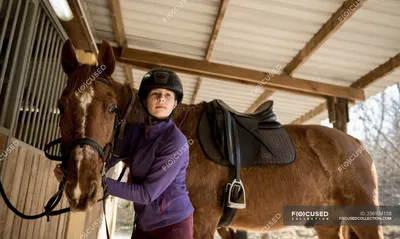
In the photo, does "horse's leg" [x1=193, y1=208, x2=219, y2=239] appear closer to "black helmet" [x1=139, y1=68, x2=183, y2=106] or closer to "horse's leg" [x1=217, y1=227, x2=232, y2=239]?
"black helmet" [x1=139, y1=68, x2=183, y2=106]

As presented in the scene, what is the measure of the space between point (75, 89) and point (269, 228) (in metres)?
2.02

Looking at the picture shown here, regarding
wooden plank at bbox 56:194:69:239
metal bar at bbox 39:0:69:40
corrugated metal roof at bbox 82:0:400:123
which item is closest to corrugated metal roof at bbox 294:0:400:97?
corrugated metal roof at bbox 82:0:400:123

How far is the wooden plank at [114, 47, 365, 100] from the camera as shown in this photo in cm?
538

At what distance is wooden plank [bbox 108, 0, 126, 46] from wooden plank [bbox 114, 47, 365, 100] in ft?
0.71

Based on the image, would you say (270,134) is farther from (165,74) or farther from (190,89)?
(190,89)

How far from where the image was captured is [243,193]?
2.39 meters

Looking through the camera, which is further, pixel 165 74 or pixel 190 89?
pixel 190 89

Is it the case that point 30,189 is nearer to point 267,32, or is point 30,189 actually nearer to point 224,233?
point 224,233

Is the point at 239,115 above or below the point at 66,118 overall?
above

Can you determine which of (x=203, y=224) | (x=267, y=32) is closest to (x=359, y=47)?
(x=267, y=32)

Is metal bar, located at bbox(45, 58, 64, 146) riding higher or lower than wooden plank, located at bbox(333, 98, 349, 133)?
lower

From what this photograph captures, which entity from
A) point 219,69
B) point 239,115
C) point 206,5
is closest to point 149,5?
point 206,5

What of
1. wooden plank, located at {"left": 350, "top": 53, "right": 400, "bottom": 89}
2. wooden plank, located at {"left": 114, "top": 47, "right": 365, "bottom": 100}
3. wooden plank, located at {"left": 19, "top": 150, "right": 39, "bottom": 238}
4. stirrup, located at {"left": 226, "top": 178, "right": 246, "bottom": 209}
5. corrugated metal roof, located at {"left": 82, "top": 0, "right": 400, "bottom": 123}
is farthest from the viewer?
wooden plank, located at {"left": 114, "top": 47, "right": 365, "bottom": 100}

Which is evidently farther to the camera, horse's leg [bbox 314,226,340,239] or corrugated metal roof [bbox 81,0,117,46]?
corrugated metal roof [bbox 81,0,117,46]
